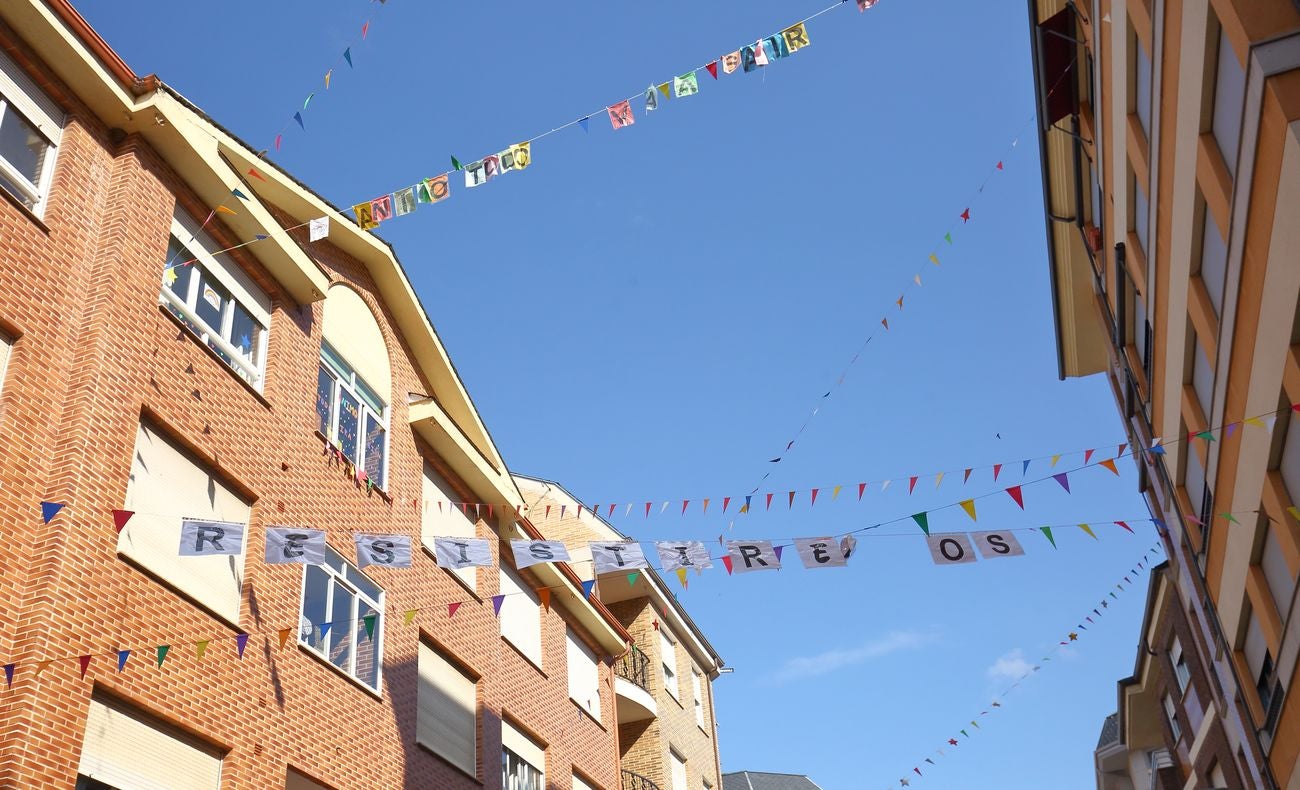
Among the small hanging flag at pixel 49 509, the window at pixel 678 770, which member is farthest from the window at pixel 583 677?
the small hanging flag at pixel 49 509

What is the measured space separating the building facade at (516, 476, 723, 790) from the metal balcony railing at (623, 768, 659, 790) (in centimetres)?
2

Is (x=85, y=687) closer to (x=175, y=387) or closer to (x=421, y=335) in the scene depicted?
(x=175, y=387)

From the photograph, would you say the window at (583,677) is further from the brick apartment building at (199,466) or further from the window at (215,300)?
the window at (215,300)

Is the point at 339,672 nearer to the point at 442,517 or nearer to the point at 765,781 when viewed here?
the point at 442,517

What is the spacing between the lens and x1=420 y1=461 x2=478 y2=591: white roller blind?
17.0 meters

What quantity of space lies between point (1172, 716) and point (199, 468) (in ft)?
77.1

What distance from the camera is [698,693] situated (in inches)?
1188

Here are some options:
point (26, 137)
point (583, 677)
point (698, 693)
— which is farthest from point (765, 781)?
point (26, 137)

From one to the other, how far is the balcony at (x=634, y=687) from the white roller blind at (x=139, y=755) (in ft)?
45.8

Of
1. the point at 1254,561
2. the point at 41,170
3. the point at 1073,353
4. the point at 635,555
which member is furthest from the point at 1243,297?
the point at 1073,353

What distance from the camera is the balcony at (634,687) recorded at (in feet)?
79.9

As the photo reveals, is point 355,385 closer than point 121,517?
No

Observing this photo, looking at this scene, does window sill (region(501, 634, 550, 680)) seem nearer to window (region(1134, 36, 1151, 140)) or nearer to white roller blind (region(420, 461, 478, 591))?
white roller blind (region(420, 461, 478, 591))

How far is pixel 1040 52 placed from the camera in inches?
622
